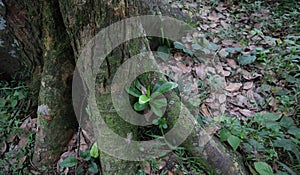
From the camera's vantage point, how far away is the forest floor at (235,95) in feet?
6.59

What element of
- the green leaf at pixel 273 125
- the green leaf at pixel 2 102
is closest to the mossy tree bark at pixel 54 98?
the green leaf at pixel 2 102

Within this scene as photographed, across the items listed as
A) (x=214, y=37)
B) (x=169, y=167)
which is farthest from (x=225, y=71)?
(x=169, y=167)

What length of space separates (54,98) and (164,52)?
1291mm

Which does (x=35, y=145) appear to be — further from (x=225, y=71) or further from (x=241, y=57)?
(x=241, y=57)

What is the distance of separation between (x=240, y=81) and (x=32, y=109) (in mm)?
2112

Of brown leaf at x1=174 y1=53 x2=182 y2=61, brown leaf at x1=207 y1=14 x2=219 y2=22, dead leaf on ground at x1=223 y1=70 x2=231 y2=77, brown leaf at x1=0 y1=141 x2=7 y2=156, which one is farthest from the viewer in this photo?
brown leaf at x1=207 y1=14 x2=219 y2=22

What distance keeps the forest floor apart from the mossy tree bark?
12cm

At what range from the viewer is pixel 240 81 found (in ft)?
8.77

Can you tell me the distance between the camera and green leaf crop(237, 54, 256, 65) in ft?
9.02

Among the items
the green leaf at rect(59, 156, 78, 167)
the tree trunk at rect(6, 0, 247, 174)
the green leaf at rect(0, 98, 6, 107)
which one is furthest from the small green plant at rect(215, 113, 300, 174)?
the green leaf at rect(0, 98, 6, 107)

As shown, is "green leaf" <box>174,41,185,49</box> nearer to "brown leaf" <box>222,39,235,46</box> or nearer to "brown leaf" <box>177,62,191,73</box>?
"brown leaf" <box>177,62,191,73</box>

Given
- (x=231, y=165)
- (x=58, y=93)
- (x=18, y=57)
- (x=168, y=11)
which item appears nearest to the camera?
(x=231, y=165)

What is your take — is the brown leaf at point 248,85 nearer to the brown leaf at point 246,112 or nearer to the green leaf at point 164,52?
the brown leaf at point 246,112

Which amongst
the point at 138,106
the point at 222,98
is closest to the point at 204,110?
the point at 222,98
